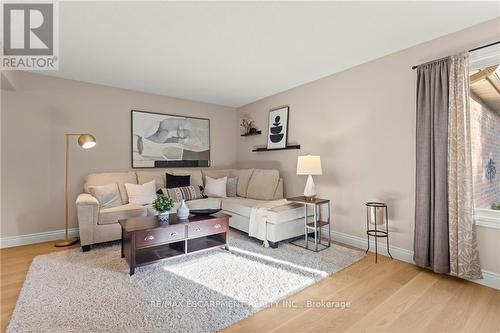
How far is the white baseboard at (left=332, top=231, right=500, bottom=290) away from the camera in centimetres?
221

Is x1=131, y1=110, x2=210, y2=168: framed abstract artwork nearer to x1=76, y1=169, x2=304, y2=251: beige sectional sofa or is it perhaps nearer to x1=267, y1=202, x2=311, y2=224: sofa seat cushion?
x1=76, y1=169, x2=304, y2=251: beige sectional sofa

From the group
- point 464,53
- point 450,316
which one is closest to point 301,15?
point 464,53

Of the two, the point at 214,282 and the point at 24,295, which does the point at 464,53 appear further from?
the point at 24,295

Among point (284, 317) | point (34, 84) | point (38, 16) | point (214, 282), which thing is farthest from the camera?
point (34, 84)

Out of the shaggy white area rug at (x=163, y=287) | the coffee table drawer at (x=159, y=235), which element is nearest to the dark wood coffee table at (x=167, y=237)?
the coffee table drawer at (x=159, y=235)

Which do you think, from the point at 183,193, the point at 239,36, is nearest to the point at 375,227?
the point at 239,36

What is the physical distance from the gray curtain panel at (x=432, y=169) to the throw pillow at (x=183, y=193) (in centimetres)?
317

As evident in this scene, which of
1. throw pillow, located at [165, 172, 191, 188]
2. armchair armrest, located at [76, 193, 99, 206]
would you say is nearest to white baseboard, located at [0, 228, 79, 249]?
armchair armrest, located at [76, 193, 99, 206]

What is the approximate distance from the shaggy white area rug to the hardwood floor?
0.36 ft

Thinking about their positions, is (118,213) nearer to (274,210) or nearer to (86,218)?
(86,218)

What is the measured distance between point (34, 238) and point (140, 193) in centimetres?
155

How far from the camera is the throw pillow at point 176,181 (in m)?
4.18

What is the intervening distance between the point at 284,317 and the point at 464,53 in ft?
9.40

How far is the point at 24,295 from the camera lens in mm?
2037
